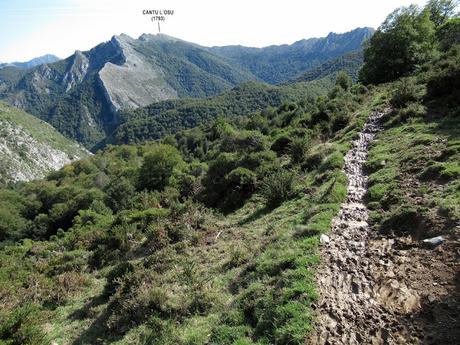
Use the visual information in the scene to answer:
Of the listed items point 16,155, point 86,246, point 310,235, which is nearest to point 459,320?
point 310,235

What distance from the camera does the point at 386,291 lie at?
6430 mm

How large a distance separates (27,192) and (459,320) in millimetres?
101316

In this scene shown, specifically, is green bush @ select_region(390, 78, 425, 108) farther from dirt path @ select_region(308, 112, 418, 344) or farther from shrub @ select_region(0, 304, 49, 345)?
shrub @ select_region(0, 304, 49, 345)

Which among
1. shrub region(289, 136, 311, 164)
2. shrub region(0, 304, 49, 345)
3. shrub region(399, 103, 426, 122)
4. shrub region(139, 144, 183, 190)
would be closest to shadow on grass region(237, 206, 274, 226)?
shrub region(289, 136, 311, 164)

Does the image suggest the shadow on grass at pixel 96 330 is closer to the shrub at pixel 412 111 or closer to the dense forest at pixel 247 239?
the dense forest at pixel 247 239

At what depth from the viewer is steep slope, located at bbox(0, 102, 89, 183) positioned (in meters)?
124

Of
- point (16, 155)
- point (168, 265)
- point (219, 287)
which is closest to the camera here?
point (219, 287)

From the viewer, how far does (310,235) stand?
350 inches

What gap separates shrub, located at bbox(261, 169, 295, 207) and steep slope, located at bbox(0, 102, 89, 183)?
134 metres

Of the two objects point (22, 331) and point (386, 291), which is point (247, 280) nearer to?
point (386, 291)

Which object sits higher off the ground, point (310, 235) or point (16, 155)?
point (310, 235)

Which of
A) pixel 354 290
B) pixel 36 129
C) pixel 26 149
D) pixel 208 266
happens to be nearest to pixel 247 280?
pixel 208 266

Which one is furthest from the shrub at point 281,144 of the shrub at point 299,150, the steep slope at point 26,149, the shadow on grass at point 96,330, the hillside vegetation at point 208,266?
the steep slope at point 26,149

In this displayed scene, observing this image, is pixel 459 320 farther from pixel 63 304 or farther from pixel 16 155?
pixel 16 155
